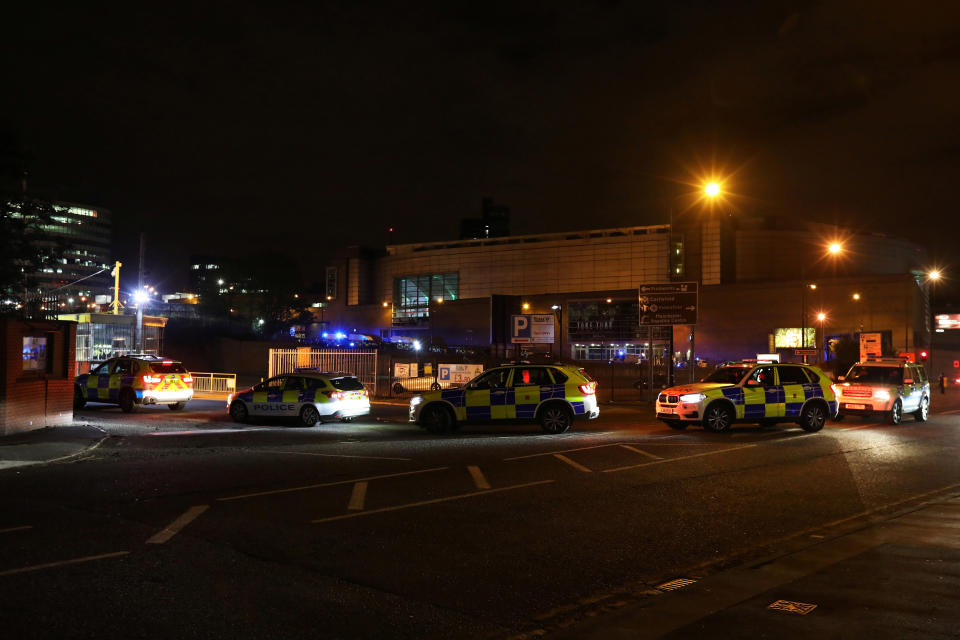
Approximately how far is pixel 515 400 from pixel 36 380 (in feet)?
34.7

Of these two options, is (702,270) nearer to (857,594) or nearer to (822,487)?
(822,487)

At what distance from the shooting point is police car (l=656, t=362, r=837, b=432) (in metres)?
17.7

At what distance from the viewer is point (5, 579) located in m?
6.04

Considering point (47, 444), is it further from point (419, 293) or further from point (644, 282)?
point (419, 293)

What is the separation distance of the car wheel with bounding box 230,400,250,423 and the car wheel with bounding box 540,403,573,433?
8.13 metres

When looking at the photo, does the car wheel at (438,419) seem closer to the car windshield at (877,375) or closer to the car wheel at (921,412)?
the car windshield at (877,375)

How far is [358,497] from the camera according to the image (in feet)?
32.1

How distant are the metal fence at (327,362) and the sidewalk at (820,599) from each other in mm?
25977

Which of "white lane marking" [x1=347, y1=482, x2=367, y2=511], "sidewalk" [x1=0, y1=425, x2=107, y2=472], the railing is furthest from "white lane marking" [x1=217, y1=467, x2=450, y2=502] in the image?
the railing

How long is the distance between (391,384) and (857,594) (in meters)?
25.5

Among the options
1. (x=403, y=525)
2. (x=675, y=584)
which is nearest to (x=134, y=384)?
(x=403, y=525)

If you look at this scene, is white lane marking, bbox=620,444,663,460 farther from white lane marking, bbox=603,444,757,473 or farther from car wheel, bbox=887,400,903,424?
car wheel, bbox=887,400,903,424

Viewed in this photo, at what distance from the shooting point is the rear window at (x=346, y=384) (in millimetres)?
19688

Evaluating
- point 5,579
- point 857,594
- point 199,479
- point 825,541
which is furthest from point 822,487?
point 5,579
